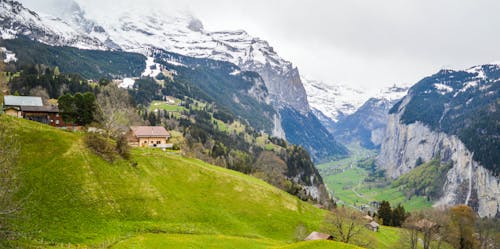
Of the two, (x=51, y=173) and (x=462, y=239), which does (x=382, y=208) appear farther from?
(x=51, y=173)

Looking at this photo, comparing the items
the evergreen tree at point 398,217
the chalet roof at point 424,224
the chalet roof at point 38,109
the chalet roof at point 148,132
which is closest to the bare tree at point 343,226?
the chalet roof at point 424,224

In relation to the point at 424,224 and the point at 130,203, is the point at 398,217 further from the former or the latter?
the point at 130,203

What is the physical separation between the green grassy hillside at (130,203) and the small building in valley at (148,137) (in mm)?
37922

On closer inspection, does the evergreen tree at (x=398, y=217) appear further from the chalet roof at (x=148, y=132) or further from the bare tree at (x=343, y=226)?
the chalet roof at (x=148, y=132)

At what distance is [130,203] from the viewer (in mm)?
66750

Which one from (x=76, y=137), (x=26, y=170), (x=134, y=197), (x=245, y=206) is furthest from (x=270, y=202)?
(x=26, y=170)

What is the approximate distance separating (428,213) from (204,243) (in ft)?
341

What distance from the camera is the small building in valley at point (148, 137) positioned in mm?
125250

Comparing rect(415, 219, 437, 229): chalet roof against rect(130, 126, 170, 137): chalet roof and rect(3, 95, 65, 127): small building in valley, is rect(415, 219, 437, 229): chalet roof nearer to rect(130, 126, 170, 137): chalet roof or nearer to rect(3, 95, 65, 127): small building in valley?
rect(130, 126, 170, 137): chalet roof

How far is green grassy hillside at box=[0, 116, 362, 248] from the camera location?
5506 centimetres

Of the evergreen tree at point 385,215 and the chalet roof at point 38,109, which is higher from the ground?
the chalet roof at point 38,109

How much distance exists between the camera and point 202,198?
3167 inches

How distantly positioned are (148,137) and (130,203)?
61.3 meters

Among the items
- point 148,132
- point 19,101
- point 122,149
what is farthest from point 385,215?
point 19,101
